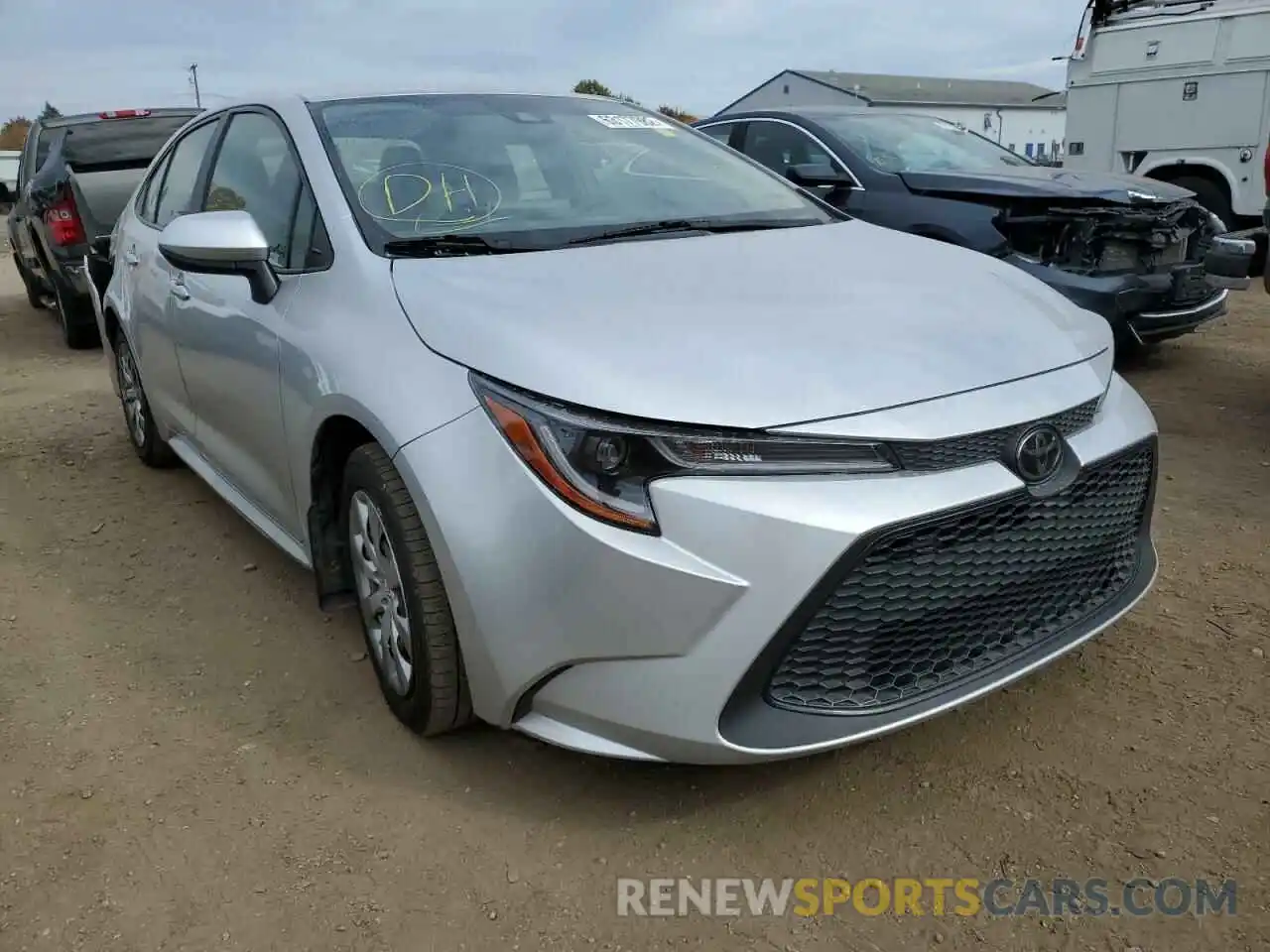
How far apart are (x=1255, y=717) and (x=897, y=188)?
4.20 m

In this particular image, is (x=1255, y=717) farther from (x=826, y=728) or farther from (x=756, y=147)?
(x=756, y=147)

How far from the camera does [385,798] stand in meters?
2.48

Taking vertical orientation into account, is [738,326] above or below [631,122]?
below

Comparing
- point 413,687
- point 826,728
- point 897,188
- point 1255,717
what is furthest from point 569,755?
point 897,188

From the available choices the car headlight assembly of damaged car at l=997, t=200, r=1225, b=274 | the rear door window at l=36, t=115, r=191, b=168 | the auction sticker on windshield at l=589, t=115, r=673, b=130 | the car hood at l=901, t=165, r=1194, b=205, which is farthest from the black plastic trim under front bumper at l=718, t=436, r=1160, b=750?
the rear door window at l=36, t=115, r=191, b=168

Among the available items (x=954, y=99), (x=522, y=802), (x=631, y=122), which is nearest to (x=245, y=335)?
(x=631, y=122)

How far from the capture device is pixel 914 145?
673 cm

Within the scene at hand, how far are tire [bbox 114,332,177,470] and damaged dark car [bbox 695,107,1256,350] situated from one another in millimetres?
3591

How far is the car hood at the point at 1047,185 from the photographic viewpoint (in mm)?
5562

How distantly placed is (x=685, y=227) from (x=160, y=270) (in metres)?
2.09

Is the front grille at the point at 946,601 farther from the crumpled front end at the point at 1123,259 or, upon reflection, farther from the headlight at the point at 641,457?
the crumpled front end at the point at 1123,259

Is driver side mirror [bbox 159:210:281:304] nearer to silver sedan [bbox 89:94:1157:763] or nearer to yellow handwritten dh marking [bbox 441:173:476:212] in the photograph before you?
silver sedan [bbox 89:94:1157:763]

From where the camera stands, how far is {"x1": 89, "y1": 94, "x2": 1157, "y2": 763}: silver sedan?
78.1 inches

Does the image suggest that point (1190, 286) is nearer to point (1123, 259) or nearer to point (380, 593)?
point (1123, 259)
